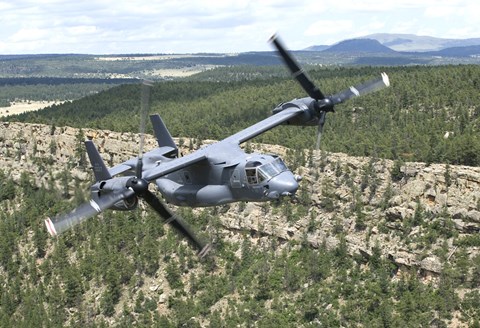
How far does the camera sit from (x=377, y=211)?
472 feet

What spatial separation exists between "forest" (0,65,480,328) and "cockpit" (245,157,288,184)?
54.2 metres

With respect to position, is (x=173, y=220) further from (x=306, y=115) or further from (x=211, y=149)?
(x=306, y=115)

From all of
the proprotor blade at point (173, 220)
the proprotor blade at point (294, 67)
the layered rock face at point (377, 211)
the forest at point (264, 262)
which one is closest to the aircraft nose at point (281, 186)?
the proprotor blade at point (173, 220)

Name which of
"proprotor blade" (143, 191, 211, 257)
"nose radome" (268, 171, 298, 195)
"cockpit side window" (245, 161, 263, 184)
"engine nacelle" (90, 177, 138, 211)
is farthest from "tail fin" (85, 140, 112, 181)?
"nose radome" (268, 171, 298, 195)

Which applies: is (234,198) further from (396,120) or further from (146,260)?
(396,120)

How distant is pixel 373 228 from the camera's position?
140750 millimetres

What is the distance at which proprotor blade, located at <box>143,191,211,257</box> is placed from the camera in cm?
5791

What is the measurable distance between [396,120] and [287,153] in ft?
120

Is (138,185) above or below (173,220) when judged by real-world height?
above

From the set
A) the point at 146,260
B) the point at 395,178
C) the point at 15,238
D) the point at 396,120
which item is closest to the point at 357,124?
the point at 396,120

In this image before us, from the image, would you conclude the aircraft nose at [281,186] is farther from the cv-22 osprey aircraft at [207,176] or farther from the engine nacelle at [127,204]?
the engine nacelle at [127,204]

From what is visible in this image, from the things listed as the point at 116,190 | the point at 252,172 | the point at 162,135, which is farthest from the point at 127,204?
the point at 162,135

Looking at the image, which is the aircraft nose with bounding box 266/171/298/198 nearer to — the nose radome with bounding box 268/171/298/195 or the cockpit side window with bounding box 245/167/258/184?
the nose radome with bounding box 268/171/298/195

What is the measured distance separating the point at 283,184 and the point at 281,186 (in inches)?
8.8
